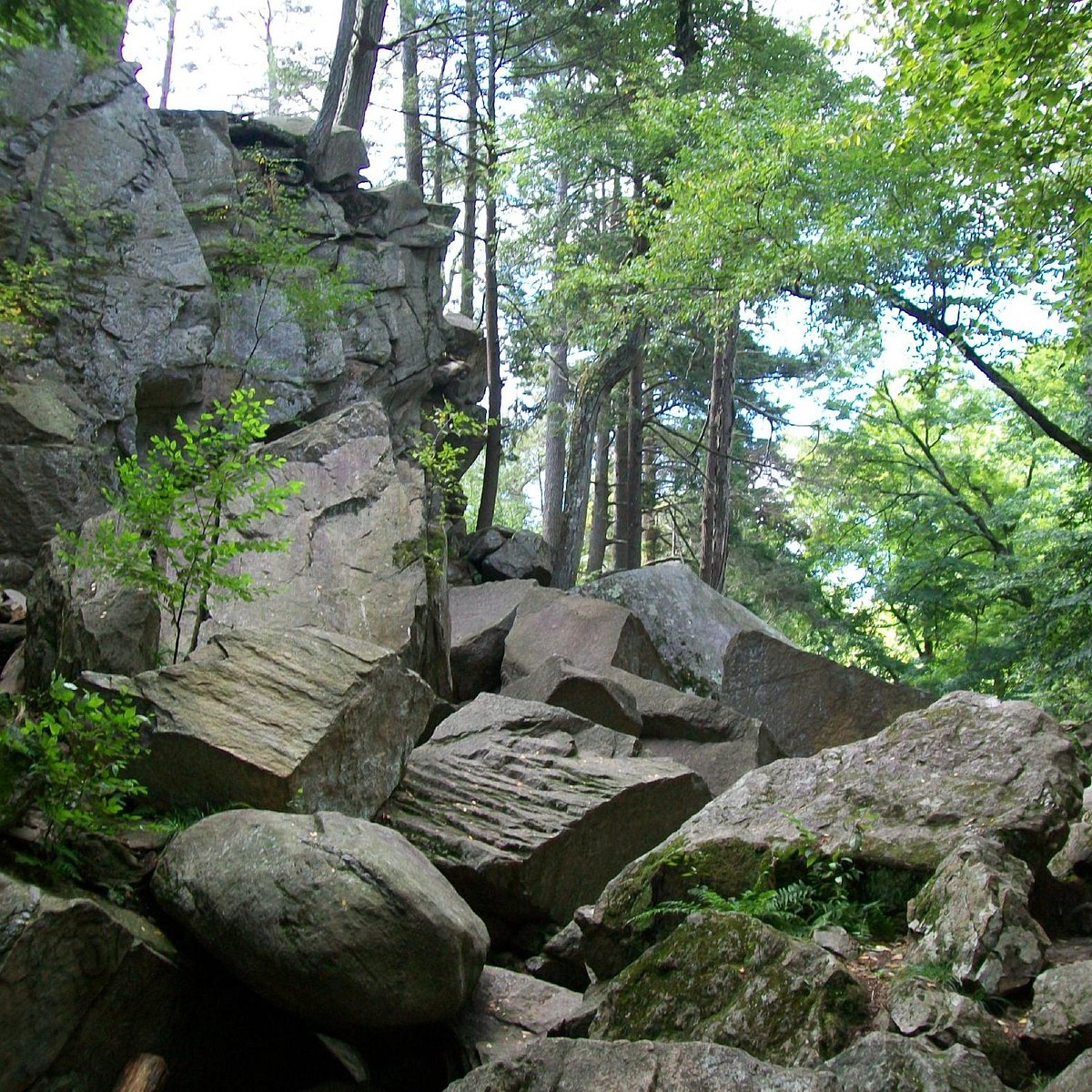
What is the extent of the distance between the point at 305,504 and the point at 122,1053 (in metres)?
5.29

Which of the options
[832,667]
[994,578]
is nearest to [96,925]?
[832,667]

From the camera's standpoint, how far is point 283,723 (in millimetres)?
5531

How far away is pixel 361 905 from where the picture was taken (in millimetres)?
4352

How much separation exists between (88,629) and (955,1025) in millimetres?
4975

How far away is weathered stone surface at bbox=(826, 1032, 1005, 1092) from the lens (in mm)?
2893

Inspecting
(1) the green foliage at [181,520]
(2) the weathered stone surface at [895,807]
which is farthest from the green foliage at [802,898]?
(1) the green foliage at [181,520]

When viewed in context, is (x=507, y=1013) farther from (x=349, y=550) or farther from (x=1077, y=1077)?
(x=349, y=550)

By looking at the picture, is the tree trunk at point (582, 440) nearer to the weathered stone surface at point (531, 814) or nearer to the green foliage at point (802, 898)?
the weathered stone surface at point (531, 814)

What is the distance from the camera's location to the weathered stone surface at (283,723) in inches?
207

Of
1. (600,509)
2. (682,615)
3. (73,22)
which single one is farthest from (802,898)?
(600,509)

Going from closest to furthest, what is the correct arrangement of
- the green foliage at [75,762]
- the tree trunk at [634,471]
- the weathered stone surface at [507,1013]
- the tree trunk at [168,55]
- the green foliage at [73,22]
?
the green foliage at [75,762] < the weathered stone surface at [507,1013] < the green foliage at [73,22] < the tree trunk at [634,471] < the tree trunk at [168,55]

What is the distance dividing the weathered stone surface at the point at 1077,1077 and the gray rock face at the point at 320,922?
98.2 inches

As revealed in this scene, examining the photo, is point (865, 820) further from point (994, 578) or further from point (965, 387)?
point (965, 387)

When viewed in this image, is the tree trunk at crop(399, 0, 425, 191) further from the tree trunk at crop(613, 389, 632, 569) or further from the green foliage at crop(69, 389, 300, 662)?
the green foliage at crop(69, 389, 300, 662)
